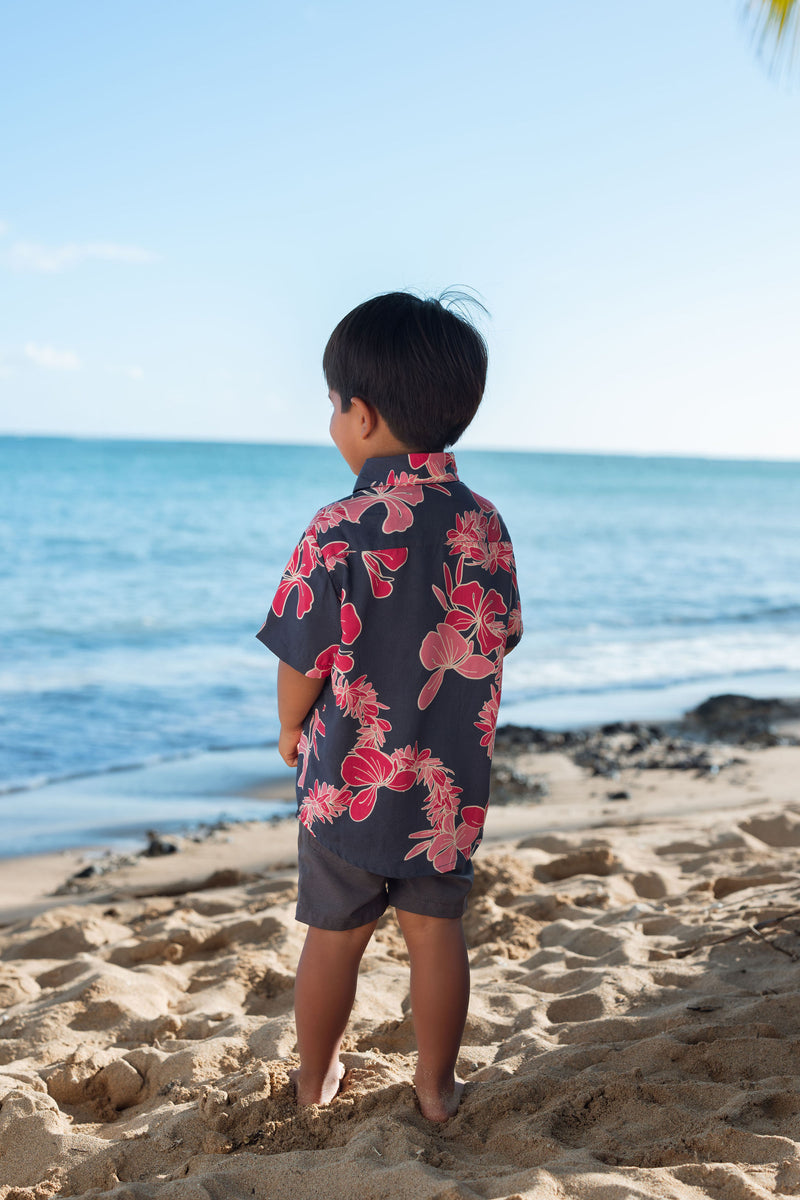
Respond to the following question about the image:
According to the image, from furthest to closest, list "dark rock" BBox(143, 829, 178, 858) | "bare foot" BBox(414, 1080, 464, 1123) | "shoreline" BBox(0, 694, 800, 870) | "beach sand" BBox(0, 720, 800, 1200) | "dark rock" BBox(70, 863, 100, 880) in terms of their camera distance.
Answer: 1. "shoreline" BBox(0, 694, 800, 870)
2. "dark rock" BBox(143, 829, 178, 858)
3. "dark rock" BBox(70, 863, 100, 880)
4. "bare foot" BBox(414, 1080, 464, 1123)
5. "beach sand" BBox(0, 720, 800, 1200)

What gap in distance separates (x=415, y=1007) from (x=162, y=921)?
5.89 ft

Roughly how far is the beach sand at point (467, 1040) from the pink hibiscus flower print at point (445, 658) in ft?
2.72

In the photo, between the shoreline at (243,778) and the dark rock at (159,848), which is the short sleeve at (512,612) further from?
the shoreline at (243,778)

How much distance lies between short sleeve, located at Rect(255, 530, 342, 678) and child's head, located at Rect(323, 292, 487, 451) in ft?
0.99

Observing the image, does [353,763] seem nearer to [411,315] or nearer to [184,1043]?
[411,315]

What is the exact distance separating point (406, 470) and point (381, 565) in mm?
203

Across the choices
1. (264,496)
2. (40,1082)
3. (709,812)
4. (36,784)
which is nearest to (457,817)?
(40,1082)

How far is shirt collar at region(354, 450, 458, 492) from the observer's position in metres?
1.84

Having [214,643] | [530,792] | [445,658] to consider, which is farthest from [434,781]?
Result: [214,643]

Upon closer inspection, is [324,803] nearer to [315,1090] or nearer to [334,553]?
[334,553]

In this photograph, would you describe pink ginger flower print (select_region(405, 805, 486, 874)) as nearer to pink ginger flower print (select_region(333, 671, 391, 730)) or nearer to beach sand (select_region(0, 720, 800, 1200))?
pink ginger flower print (select_region(333, 671, 391, 730))

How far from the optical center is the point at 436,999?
192cm

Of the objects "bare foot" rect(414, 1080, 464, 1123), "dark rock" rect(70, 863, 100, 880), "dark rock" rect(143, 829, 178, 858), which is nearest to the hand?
"bare foot" rect(414, 1080, 464, 1123)

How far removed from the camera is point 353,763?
1807 millimetres
